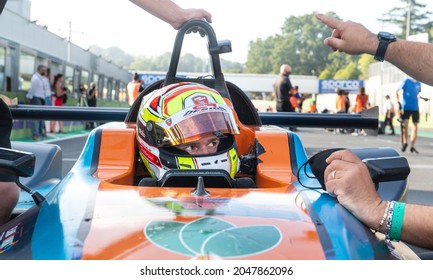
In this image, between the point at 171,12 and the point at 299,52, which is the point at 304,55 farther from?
the point at 171,12

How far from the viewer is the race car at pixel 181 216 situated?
1.64m

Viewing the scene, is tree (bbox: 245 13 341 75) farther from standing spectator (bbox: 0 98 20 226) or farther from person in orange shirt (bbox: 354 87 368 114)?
standing spectator (bbox: 0 98 20 226)

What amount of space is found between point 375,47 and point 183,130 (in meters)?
0.89

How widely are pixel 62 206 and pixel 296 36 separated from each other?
115827 mm

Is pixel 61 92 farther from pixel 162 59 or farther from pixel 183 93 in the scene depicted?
pixel 162 59

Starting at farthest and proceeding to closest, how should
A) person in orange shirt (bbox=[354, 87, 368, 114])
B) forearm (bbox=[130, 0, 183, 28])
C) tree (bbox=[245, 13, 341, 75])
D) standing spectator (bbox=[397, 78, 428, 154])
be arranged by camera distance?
tree (bbox=[245, 13, 341, 75]) → person in orange shirt (bbox=[354, 87, 368, 114]) → standing spectator (bbox=[397, 78, 428, 154]) → forearm (bbox=[130, 0, 183, 28])

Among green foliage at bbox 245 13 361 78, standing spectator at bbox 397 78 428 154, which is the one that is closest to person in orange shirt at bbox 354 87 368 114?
standing spectator at bbox 397 78 428 154

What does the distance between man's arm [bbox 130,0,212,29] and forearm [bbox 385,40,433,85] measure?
130 cm

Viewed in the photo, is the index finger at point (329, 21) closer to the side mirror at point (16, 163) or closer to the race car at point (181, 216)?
the race car at point (181, 216)

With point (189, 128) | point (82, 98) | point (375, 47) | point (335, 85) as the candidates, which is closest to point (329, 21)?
point (375, 47)

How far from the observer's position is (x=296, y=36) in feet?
378

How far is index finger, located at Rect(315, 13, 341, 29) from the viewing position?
8.79ft

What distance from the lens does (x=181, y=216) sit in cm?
182
